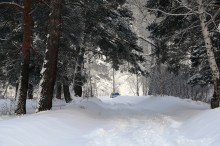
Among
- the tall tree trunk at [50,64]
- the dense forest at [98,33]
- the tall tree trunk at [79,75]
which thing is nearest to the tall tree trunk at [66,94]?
the tall tree trunk at [79,75]

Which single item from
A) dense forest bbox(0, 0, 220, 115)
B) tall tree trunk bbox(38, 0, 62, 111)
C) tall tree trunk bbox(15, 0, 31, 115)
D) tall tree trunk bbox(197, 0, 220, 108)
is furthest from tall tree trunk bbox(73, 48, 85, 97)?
tall tree trunk bbox(197, 0, 220, 108)

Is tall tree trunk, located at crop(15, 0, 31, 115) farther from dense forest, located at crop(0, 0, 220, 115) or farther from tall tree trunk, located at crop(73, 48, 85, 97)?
tall tree trunk, located at crop(73, 48, 85, 97)

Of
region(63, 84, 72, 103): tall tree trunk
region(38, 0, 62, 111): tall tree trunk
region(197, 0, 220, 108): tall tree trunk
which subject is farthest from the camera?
region(63, 84, 72, 103): tall tree trunk

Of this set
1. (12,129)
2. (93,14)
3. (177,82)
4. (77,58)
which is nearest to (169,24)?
(93,14)

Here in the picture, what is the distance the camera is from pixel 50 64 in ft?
44.0

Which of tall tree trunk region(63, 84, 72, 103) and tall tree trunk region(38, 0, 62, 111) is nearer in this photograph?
tall tree trunk region(38, 0, 62, 111)

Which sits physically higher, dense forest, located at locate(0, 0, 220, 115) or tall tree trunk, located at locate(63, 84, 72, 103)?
dense forest, located at locate(0, 0, 220, 115)

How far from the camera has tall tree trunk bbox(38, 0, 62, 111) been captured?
43.7ft

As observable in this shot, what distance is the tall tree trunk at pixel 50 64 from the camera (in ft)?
43.7

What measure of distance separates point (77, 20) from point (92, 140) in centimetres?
1024

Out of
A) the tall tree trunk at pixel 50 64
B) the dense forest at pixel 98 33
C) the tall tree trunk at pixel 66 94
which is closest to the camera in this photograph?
the tall tree trunk at pixel 50 64

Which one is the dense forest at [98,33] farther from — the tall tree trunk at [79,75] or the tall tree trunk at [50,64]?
the tall tree trunk at [79,75]

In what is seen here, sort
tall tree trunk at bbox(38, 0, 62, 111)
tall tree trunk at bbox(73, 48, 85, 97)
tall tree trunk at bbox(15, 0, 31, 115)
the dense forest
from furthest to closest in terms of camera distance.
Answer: tall tree trunk at bbox(73, 48, 85, 97), the dense forest, tall tree trunk at bbox(15, 0, 31, 115), tall tree trunk at bbox(38, 0, 62, 111)

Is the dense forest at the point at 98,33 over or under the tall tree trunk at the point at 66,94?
over
